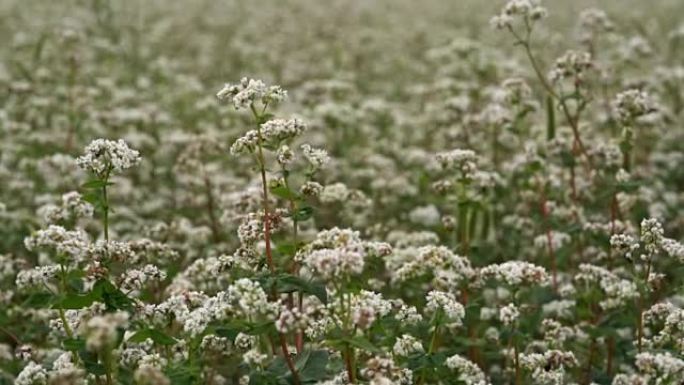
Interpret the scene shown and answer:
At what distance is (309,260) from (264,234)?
3.38ft

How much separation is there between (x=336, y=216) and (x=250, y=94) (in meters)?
4.37

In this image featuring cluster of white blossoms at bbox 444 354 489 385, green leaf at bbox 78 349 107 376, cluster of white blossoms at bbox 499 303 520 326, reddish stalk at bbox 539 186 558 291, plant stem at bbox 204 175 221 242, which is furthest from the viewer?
plant stem at bbox 204 175 221 242

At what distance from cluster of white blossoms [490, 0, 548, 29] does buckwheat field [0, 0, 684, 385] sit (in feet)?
0.06

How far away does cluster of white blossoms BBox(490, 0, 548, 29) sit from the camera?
25.4 ft

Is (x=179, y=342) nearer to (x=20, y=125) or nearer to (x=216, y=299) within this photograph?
(x=216, y=299)

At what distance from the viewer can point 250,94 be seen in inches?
199

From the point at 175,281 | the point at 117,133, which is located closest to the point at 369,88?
the point at 117,133

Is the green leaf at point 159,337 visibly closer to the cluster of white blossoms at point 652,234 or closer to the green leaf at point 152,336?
the green leaf at point 152,336

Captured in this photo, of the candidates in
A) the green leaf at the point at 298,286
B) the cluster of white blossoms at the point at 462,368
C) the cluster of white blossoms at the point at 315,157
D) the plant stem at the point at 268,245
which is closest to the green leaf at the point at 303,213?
the plant stem at the point at 268,245

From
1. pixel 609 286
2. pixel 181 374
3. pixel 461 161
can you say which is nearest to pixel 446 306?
pixel 181 374

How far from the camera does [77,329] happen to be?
5328mm

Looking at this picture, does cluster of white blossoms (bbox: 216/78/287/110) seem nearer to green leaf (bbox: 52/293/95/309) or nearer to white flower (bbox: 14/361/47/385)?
green leaf (bbox: 52/293/95/309)

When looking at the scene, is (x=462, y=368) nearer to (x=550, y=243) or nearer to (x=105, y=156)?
(x=105, y=156)

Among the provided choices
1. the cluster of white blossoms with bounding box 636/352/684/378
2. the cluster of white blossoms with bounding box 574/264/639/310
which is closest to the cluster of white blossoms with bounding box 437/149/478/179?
the cluster of white blossoms with bounding box 574/264/639/310
